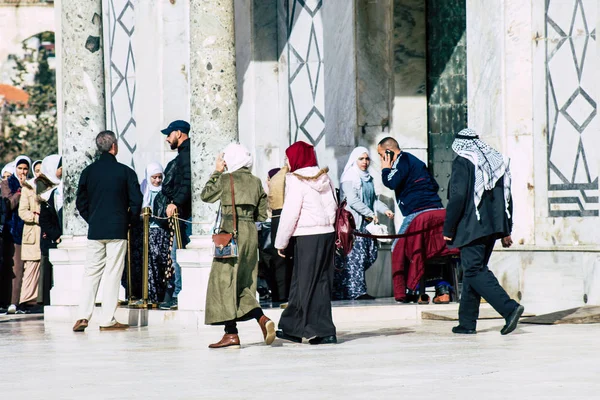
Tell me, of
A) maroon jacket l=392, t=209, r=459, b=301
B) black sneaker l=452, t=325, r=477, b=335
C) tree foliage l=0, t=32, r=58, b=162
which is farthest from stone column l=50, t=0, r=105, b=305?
tree foliage l=0, t=32, r=58, b=162

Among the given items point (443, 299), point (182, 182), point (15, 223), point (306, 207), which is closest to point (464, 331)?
point (306, 207)

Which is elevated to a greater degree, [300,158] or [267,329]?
[300,158]

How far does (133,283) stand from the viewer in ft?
47.2

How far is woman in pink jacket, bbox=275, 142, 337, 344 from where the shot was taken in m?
10.8

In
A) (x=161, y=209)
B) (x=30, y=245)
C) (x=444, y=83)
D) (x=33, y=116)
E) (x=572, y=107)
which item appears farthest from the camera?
(x=33, y=116)

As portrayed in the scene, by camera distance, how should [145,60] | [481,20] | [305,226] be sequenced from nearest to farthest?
[305,226]
[481,20]
[145,60]

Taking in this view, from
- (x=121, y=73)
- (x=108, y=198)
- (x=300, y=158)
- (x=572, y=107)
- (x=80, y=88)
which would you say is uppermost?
(x=121, y=73)

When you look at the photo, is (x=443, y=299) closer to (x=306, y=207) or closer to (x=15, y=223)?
(x=306, y=207)

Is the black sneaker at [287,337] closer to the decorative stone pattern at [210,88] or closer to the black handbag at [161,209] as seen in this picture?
the decorative stone pattern at [210,88]

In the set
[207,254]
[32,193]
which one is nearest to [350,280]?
[207,254]

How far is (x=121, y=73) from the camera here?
19203 mm

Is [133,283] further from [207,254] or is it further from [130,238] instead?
[207,254]

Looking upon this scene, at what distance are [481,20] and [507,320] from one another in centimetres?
405

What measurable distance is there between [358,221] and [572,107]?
2.82 metres
